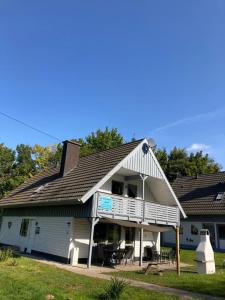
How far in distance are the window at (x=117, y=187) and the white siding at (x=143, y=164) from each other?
75.6 inches

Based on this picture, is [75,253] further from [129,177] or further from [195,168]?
[195,168]

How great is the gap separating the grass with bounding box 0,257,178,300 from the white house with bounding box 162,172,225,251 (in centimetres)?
2027

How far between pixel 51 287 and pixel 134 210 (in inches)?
381

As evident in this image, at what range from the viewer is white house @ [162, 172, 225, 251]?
93.0ft

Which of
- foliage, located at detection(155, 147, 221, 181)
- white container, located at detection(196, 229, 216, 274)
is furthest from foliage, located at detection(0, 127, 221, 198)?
white container, located at detection(196, 229, 216, 274)

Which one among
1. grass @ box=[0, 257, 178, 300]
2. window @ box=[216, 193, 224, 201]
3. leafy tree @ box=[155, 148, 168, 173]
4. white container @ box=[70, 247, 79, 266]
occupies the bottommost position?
grass @ box=[0, 257, 178, 300]

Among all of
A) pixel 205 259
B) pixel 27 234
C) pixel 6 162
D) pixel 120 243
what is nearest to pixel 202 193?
pixel 120 243

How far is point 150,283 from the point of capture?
11164mm

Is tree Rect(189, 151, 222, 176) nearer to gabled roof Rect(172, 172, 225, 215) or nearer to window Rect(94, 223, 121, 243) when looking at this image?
gabled roof Rect(172, 172, 225, 215)

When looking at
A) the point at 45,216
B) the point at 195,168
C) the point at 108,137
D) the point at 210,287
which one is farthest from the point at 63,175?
the point at 195,168

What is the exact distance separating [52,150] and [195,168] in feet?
76.5

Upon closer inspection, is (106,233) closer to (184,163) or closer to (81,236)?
(81,236)

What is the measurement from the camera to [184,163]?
50062mm

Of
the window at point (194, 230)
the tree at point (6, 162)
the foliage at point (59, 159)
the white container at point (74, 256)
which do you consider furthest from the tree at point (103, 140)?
the white container at point (74, 256)
